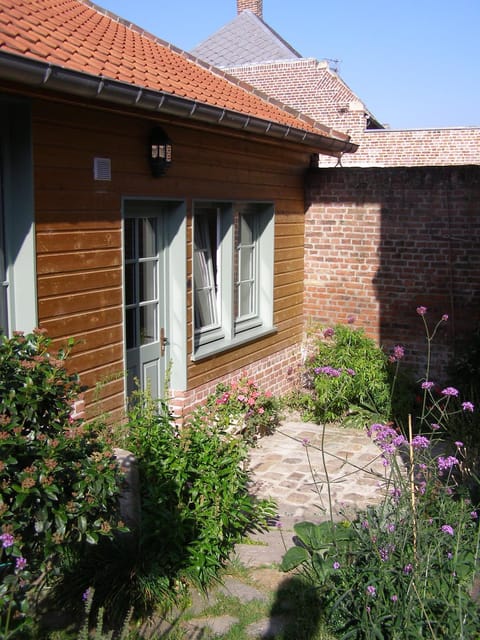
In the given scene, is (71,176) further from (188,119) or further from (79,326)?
(188,119)

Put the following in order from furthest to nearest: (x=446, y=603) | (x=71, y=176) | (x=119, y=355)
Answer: (x=119, y=355)
(x=71, y=176)
(x=446, y=603)

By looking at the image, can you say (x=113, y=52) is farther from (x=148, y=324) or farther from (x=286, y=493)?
(x=286, y=493)

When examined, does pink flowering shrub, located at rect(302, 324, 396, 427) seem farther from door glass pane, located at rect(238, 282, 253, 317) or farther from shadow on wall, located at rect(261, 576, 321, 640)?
shadow on wall, located at rect(261, 576, 321, 640)

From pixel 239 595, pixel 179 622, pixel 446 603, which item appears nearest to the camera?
pixel 446 603

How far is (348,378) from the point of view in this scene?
8.90m

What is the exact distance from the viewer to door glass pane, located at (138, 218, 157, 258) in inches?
277

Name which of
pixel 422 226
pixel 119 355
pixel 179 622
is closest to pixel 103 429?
pixel 179 622

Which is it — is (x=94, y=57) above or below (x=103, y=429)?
above

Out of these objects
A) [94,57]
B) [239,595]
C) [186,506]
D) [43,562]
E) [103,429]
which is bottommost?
[239,595]

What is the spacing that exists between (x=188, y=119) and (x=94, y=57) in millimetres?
1120

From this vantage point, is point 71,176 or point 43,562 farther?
point 71,176

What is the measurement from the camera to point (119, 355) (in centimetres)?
643

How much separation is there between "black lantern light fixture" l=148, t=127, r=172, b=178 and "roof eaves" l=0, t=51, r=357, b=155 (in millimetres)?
347

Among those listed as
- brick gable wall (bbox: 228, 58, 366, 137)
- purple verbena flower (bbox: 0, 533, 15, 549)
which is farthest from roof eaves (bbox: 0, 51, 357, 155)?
brick gable wall (bbox: 228, 58, 366, 137)
